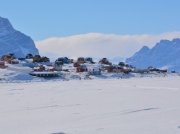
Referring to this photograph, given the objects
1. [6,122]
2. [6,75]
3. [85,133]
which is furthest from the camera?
[6,75]

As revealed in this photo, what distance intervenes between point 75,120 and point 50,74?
175 feet

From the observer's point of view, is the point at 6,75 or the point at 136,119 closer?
the point at 136,119

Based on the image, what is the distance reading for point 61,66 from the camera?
80.6 meters

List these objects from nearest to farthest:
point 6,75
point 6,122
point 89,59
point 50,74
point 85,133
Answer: point 85,133
point 6,122
point 6,75
point 50,74
point 89,59

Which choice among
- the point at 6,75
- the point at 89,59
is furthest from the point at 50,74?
the point at 89,59

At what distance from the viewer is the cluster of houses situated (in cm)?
6872

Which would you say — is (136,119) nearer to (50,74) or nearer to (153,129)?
(153,129)

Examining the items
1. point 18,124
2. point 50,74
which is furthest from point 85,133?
point 50,74

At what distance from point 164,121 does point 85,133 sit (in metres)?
2.20

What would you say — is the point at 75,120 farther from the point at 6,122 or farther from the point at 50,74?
the point at 50,74

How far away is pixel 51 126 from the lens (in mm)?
8164

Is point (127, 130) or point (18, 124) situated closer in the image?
point (127, 130)

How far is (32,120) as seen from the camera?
9.08 metres

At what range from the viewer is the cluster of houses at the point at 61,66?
6872 cm
